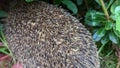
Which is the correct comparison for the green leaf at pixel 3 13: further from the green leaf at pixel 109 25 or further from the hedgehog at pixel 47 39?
the green leaf at pixel 109 25

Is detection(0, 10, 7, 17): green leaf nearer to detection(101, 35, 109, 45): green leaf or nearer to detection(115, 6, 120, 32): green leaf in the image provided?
detection(101, 35, 109, 45): green leaf

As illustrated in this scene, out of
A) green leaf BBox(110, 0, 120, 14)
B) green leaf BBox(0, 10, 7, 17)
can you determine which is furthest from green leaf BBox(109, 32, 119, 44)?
green leaf BBox(0, 10, 7, 17)

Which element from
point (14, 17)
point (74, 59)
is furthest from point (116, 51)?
point (14, 17)

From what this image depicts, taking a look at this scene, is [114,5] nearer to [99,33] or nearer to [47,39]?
[99,33]

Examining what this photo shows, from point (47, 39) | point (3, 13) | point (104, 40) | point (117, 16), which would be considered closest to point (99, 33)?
point (104, 40)

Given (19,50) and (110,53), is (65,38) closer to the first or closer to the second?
(19,50)

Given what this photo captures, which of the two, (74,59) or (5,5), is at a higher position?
(5,5)
